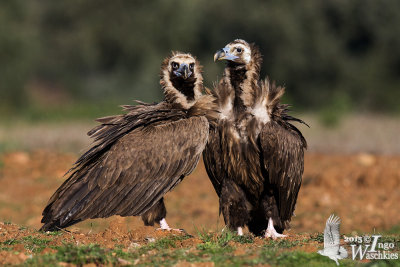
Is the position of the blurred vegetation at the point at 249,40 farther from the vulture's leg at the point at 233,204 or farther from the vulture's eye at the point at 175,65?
the vulture's leg at the point at 233,204

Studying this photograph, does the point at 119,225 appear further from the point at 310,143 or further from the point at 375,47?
the point at 375,47

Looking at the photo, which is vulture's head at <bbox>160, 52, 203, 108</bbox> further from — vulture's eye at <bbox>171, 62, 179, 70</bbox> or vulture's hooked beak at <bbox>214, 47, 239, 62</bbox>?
vulture's hooked beak at <bbox>214, 47, 239, 62</bbox>

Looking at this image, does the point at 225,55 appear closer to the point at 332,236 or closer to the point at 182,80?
the point at 182,80

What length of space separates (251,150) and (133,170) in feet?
4.17

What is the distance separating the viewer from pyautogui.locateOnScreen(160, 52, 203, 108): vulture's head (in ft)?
24.0

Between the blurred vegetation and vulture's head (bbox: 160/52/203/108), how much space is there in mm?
22354

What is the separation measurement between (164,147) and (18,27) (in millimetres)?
31137

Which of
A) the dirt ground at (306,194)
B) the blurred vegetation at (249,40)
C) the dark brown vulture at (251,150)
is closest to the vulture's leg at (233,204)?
the dark brown vulture at (251,150)

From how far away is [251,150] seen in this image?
7047 millimetres

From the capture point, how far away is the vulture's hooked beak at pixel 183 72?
727cm

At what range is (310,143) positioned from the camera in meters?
20.1

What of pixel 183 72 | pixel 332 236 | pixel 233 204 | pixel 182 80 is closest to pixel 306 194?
pixel 233 204

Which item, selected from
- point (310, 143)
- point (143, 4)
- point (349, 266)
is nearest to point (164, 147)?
point (349, 266)

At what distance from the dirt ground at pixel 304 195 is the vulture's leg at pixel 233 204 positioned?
621 millimetres
